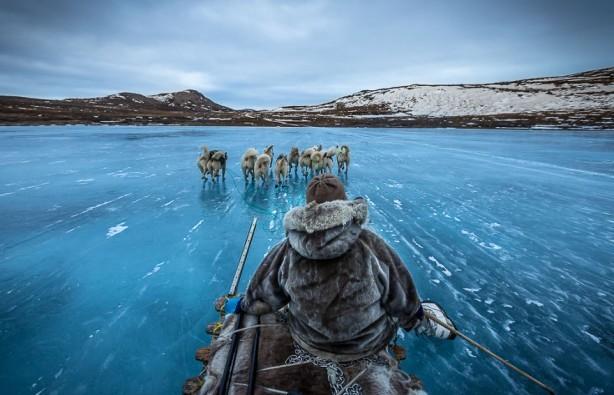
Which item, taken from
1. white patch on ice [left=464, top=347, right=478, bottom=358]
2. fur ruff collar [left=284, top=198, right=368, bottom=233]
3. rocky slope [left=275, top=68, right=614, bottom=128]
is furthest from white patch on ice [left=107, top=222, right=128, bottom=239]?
rocky slope [left=275, top=68, right=614, bottom=128]

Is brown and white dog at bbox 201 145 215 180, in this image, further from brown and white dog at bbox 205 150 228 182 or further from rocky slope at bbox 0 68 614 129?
rocky slope at bbox 0 68 614 129

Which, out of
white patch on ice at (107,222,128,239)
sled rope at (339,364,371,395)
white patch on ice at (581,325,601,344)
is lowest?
white patch on ice at (581,325,601,344)

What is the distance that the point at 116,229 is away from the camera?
248 inches

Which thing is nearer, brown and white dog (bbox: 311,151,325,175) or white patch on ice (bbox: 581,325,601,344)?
white patch on ice (bbox: 581,325,601,344)

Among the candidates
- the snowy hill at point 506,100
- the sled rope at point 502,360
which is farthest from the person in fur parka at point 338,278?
the snowy hill at point 506,100

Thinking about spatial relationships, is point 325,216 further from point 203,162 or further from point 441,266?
point 203,162

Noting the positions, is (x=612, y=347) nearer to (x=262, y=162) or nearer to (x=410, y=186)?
(x=410, y=186)

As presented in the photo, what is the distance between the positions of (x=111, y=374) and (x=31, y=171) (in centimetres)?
1263

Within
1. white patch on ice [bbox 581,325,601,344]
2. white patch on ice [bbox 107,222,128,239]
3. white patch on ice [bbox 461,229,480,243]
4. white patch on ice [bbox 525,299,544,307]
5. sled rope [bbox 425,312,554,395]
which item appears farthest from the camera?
white patch on ice [bbox 107,222,128,239]

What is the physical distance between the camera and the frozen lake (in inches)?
120

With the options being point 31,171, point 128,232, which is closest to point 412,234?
point 128,232

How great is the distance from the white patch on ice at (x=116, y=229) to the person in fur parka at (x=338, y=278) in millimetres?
5075

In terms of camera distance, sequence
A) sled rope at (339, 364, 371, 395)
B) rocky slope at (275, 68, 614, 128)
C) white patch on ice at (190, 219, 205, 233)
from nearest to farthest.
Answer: sled rope at (339, 364, 371, 395) → white patch on ice at (190, 219, 205, 233) → rocky slope at (275, 68, 614, 128)

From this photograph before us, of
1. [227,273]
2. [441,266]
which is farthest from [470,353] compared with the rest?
[227,273]
